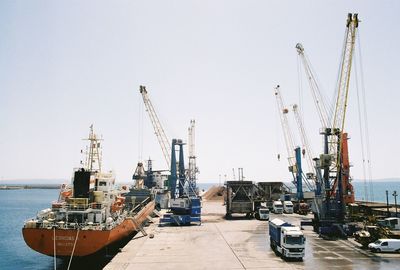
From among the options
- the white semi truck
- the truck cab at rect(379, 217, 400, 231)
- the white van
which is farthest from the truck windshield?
the truck cab at rect(379, 217, 400, 231)

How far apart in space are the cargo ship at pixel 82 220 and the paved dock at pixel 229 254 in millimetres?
3481

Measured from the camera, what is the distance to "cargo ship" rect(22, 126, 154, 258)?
35.7 metres

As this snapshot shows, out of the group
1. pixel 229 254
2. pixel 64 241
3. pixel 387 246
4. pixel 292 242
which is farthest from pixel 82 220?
pixel 387 246

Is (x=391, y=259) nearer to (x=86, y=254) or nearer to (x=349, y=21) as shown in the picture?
(x=86, y=254)

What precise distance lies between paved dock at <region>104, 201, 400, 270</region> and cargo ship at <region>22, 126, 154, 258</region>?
348 centimetres

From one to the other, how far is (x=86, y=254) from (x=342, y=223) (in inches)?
1428

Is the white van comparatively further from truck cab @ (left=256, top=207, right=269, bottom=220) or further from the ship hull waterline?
truck cab @ (left=256, top=207, right=269, bottom=220)

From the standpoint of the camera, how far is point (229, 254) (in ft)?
116

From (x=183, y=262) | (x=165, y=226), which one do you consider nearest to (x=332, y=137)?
(x=165, y=226)

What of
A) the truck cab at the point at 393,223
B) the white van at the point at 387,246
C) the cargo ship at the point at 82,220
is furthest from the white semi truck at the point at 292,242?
the truck cab at the point at 393,223

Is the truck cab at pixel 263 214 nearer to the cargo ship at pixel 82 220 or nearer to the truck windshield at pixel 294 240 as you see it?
the cargo ship at pixel 82 220

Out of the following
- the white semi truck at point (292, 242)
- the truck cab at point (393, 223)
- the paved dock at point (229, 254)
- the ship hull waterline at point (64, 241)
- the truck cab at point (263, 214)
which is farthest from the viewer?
the truck cab at point (263, 214)

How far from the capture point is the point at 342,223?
49.0 metres

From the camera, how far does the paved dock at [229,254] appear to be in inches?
1218
